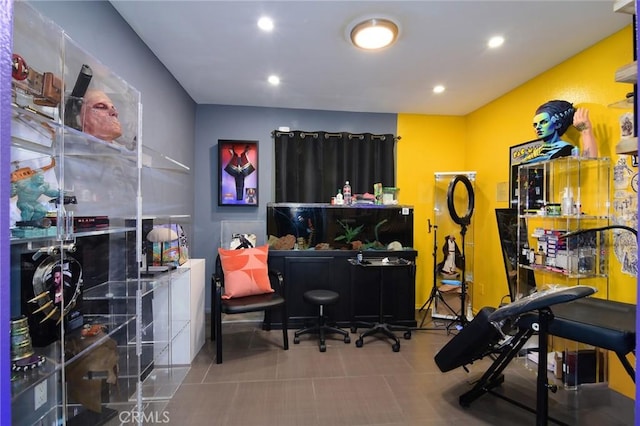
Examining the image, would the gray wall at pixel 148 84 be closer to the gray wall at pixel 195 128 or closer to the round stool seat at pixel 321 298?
the gray wall at pixel 195 128

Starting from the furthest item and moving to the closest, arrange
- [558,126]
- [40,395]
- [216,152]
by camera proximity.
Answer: [216,152]
[558,126]
[40,395]

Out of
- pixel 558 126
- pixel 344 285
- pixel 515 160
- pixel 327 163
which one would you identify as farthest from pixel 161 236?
pixel 515 160

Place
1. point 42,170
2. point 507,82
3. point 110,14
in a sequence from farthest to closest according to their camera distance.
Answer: point 507,82 < point 110,14 < point 42,170

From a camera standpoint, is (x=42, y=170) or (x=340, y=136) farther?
(x=340, y=136)

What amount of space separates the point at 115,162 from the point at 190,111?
6.07 feet

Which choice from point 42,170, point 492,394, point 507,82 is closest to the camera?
point 42,170

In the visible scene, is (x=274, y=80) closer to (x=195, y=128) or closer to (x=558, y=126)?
(x=195, y=128)

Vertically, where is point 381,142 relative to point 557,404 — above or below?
above

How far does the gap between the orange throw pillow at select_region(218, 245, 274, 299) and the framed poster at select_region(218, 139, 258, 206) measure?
968 millimetres

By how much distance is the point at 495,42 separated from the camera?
2393 millimetres

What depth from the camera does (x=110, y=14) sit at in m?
2.01

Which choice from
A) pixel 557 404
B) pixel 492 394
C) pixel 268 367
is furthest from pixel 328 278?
pixel 557 404

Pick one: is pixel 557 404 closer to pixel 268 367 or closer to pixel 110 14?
pixel 268 367

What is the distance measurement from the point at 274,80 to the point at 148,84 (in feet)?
3.87
